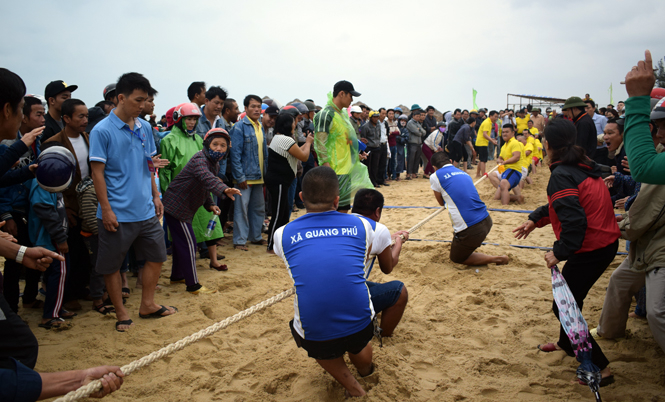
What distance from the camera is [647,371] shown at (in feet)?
8.73

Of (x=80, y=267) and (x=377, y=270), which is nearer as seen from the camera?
(x=80, y=267)

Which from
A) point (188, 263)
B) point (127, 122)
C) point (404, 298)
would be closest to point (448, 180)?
point (404, 298)

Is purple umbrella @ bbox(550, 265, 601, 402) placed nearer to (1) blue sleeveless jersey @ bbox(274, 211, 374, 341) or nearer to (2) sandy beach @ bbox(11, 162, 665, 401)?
(2) sandy beach @ bbox(11, 162, 665, 401)

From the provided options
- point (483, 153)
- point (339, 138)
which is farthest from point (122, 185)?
point (483, 153)

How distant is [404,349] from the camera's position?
301cm

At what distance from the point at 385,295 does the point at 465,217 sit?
7.13 ft

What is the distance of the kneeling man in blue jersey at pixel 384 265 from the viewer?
2611 mm

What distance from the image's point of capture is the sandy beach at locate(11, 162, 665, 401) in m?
2.53

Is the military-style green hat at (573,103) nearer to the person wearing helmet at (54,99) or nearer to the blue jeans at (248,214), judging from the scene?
the blue jeans at (248,214)

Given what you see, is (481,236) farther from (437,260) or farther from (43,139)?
(43,139)

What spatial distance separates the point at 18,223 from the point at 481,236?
4.38 m

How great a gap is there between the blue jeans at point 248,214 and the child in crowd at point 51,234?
2304mm

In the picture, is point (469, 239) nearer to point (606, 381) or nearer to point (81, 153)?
point (606, 381)

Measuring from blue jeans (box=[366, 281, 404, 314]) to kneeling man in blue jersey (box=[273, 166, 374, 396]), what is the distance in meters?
0.51
